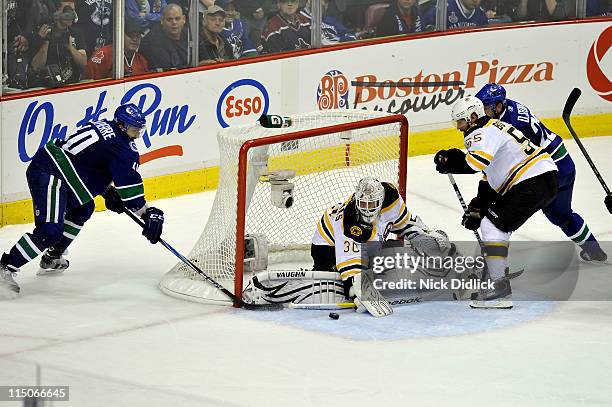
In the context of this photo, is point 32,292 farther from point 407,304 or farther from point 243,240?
point 407,304

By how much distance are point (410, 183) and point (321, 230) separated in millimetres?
2696

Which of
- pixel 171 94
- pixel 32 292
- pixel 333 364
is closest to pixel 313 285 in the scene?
pixel 333 364

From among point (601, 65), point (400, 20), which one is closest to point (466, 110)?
point (400, 20)

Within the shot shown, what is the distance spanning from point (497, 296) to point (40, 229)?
2234 mm

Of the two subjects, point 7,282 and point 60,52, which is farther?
point 60,52

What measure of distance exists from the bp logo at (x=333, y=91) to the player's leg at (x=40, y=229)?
3073 mm

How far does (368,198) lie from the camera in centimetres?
637

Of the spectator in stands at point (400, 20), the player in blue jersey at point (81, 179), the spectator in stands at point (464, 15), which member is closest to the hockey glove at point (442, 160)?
the player in blue jersey at point (81, 179)

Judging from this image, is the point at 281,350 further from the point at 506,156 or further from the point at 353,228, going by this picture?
the point at 506,156

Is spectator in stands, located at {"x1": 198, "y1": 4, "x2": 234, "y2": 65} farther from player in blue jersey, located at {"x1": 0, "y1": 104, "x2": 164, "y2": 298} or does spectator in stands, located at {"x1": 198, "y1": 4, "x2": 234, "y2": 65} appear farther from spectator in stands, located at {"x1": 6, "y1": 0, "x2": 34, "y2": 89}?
player in blue jersey, located at {"x1": 0, "y1": 104, "x2": 164, "y2": 298}

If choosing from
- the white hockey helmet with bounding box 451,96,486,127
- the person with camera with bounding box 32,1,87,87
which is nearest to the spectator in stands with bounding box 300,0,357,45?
the person with camera with bounding box 32,1,87,87

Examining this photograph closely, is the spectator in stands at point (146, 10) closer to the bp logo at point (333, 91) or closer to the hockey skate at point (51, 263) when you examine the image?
the bp logo at point (333, 91)

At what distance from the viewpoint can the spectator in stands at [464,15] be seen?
33.2ft

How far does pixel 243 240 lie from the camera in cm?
661
